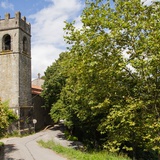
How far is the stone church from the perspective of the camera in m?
31.0

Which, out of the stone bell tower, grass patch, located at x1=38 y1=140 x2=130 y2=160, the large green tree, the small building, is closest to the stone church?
the stone bell tower

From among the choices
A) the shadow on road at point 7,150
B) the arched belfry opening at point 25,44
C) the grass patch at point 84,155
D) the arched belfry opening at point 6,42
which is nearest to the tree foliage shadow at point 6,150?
the shadow on road at point 7,150

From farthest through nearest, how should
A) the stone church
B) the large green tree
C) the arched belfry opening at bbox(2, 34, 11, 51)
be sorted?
1. the arched belfry opening at bbox(2, 34, 11, 51)
2. the stone church
3. the large green tree

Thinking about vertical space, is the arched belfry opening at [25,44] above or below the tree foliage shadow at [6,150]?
above

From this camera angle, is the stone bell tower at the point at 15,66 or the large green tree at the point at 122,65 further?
the stone bell tower at the point at 15,66

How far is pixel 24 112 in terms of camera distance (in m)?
31.8

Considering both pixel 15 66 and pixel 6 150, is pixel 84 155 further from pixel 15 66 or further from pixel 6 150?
pixel 15 66

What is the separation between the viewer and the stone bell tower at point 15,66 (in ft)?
102

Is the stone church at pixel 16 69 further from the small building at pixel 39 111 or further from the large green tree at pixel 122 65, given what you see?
the large green tree at pixel 122 65

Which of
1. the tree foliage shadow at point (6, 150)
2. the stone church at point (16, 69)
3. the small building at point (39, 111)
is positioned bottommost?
the tree foliage shadow at point (6, 150)

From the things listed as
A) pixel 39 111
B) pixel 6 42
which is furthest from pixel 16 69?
pixel 39 111

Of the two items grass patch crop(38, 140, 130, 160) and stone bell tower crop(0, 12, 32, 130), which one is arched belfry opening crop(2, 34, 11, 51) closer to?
stone bell tower crop(0, 12, 32, 130)

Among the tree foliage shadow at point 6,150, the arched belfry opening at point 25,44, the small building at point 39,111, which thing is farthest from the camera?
the small building at point 39,111

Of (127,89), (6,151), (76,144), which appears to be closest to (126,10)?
(127,89)
